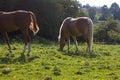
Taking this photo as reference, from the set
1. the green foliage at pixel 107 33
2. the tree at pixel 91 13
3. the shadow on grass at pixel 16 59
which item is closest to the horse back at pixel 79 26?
the shadow on grass at pixel 16 59

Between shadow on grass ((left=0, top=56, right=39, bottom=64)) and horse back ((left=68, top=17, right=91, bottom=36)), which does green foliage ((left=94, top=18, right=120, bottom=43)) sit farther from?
shadow on grass ((left=0, top=56, right=39, bottom=64))

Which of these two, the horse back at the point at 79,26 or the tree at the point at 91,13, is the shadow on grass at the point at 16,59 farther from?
the tree at the point at 91,13

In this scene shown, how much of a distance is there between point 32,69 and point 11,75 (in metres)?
1.19

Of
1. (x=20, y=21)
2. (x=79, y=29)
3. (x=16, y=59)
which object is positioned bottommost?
(x=16, y=59)

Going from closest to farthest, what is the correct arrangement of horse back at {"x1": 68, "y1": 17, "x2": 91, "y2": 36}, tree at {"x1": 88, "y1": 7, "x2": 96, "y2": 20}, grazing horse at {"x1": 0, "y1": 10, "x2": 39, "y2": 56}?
1. grazing horse at {"x1": 0, "y1": 10, "x2": 39, "y2": 56}
2. horse back at {"x1": 68, "y1": 17, "x2": 91, "y2": 36}
3. tree at {"x1": 88, "y1": 7, "x2": 96, "y2": 20}

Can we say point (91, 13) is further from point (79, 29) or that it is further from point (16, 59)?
point (16, 59)

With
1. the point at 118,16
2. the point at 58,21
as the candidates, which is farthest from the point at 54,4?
the point at 118,16

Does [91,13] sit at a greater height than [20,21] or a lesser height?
lesser

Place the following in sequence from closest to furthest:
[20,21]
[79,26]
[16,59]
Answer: [16,59]
[20,21]
[79,26]

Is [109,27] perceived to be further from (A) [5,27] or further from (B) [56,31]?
(A) [5,27]

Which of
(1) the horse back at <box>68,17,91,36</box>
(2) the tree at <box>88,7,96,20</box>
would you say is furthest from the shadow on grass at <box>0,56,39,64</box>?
(2) the tree at <box>88,7,96,20</box>

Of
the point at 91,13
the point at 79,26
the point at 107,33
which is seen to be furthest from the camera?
the point at 91,13

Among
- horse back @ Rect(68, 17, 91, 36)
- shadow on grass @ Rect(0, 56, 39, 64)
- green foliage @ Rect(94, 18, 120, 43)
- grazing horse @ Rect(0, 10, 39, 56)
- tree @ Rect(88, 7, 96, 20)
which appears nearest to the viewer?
shadow on grass @ Rect(0, 56, 39, 64)

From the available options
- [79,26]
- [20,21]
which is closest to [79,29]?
[79,26]
